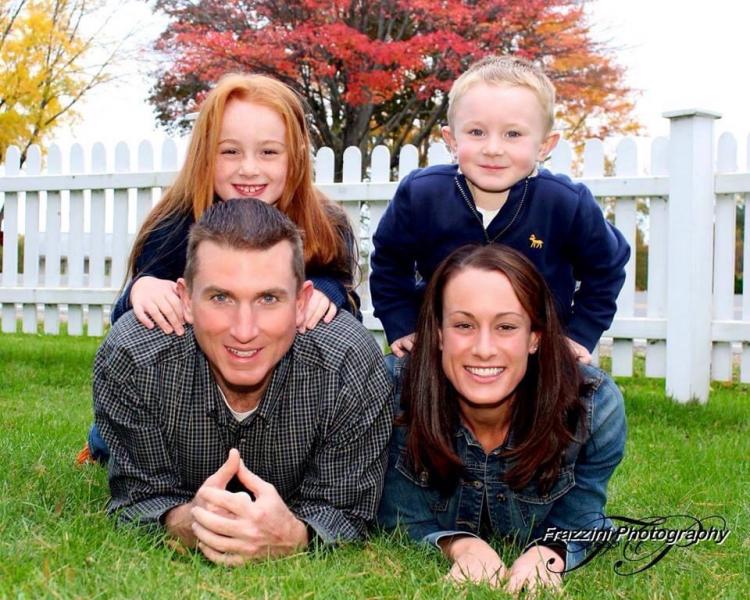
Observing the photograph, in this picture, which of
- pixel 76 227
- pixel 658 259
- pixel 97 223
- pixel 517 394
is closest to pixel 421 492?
pixel 517 394

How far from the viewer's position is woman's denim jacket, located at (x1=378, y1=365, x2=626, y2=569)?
2727 millimetres

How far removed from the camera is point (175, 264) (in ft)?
10.7

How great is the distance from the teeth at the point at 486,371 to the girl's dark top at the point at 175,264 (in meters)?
0.71

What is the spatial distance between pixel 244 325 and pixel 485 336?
67 cm

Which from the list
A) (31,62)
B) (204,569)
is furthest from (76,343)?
(31,62)

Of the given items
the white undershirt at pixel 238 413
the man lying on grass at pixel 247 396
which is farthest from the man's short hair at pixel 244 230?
the white undershirt at pixel 238 413

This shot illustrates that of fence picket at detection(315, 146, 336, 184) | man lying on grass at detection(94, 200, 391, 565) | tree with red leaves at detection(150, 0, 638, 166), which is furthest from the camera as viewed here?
tree with red leaves at detection(150, 0, 638, 166)

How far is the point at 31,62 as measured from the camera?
18.8 meters

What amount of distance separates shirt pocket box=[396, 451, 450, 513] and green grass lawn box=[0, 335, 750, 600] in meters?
0.15

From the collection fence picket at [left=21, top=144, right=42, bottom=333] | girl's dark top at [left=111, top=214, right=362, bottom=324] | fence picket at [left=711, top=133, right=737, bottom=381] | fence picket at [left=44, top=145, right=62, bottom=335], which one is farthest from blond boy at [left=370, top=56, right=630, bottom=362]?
fence picket at [left=21, top=144, right=42, bottom=333]

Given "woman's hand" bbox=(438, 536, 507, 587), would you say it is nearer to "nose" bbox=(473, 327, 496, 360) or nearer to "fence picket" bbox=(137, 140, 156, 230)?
"nose" bbox=(473, 327, 496, 360)

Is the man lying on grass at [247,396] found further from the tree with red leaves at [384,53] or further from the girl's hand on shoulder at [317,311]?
the tree with red leaves at [384,53]

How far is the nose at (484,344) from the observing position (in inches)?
101

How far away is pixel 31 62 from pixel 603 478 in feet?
60.9
